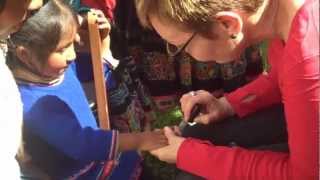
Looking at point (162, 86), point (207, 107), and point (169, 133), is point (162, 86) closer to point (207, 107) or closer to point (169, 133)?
point (207, 107)

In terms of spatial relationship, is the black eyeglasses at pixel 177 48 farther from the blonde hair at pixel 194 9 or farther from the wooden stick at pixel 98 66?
the wooden stick at pixel 98 66

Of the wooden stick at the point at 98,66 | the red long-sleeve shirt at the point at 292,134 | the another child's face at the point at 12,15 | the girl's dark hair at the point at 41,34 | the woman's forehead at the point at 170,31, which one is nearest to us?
the red long-sleeve shirt at the point at 292,134

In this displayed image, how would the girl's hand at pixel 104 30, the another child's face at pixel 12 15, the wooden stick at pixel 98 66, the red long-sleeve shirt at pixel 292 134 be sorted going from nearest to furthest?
the red long-sleeve shirt at pixel 292 134 < the another child's face at pixel 12 15 < the wooden stick at pixel 98 66 < the girl's hand at pixel 104 30

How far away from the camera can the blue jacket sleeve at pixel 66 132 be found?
4.81 feet

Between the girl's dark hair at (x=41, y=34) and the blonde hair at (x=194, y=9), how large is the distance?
35 centimetres

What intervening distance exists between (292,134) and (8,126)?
1.67 feet

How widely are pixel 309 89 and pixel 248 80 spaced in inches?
49.0

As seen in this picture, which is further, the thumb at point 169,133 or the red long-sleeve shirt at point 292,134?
the thumb at point 169,133

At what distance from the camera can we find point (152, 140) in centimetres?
148

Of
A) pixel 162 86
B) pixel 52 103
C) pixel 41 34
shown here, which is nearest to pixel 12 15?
pixel 41 34

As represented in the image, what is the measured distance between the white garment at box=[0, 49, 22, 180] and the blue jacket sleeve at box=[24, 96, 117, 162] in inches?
11.2

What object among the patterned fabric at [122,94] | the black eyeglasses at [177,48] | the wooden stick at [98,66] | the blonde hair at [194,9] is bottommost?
the patterned fabric at [122,94]

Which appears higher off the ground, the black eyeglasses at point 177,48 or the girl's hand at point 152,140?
the black eyeglasses at point 177,48

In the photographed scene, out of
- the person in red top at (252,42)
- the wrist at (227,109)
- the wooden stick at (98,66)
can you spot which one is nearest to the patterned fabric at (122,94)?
the wooden stick at (98,66)
